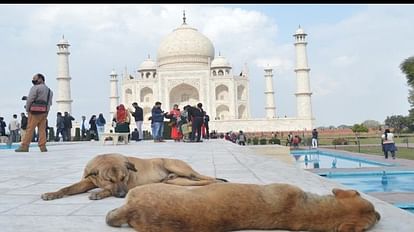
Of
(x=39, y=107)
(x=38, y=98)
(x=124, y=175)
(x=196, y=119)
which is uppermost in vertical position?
(x=38, y=98)

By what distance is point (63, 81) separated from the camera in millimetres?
34344

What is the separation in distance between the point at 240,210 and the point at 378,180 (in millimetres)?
7745

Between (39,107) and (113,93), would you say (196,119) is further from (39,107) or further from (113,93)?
(113,93)

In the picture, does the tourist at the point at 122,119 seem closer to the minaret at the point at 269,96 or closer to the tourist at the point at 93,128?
the tourist at the point at 93,128

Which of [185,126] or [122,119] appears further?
[185,126]

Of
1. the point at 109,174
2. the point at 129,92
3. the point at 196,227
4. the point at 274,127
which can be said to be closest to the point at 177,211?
the point at 196,227

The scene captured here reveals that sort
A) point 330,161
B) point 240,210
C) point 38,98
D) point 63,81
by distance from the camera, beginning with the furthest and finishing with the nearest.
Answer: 1. point 63,81
2. point 330,161
3. point 38,98
4. point 240,210

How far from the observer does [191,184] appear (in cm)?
258

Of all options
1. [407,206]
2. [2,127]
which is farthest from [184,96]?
[407,206]

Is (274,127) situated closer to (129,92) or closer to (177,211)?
(129,92)

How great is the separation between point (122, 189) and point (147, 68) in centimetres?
3929

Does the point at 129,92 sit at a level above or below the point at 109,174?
above

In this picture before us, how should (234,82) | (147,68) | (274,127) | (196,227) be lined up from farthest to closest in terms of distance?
(147,68)
(234,82)
(274,127)
(196,227)

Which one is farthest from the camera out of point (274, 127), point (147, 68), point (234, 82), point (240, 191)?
point (147, 68)
